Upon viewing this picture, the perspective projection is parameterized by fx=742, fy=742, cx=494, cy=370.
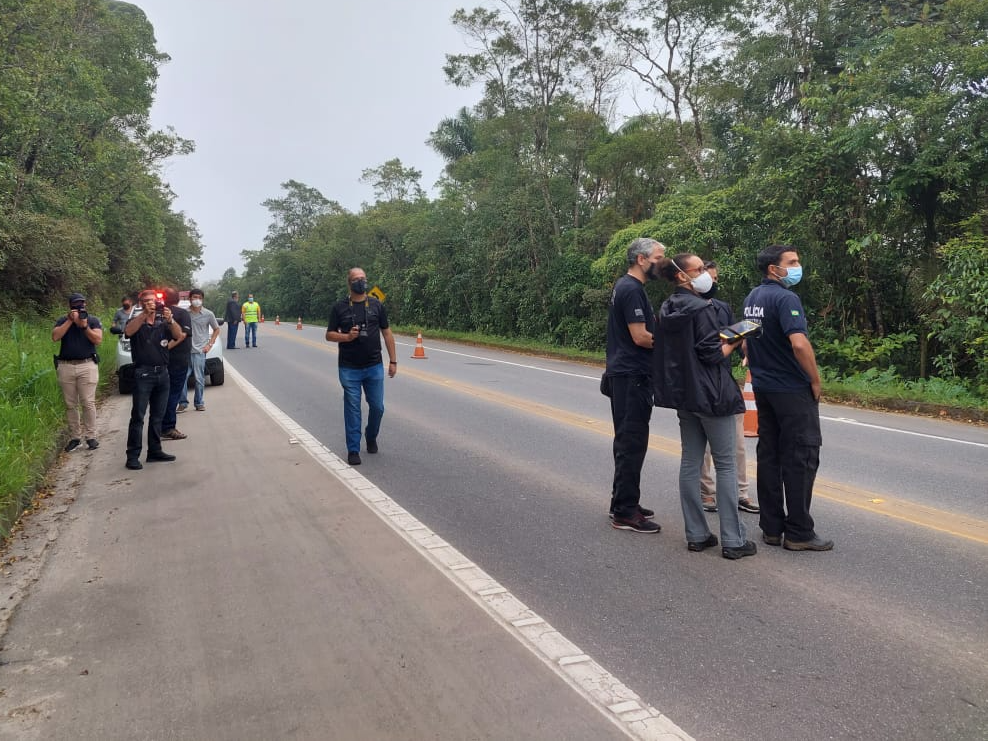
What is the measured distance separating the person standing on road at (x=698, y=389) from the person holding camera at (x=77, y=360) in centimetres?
652

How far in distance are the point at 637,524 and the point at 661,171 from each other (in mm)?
22262

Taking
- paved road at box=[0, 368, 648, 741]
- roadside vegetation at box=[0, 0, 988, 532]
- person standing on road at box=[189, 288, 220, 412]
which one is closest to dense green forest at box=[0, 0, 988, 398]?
roadside vegetation at box=[0, 0, 988, 532]

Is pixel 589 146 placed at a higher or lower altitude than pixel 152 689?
higher

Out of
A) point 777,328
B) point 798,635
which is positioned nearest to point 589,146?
point 777,328

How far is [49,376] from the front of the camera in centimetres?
1077

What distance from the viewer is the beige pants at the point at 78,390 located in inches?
336

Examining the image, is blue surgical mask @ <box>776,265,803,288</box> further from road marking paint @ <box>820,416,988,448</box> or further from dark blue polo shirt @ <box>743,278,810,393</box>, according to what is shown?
road marking paint @ <box>820,416,988,448</box>

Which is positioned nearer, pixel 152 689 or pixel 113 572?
pixel 152 689

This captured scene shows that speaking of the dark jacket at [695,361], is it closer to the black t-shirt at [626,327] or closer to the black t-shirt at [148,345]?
the black t-shirt at [626,327]

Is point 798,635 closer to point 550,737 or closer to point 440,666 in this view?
point 550,737

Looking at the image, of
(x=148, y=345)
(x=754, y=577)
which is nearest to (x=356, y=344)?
(x=148, y=345)

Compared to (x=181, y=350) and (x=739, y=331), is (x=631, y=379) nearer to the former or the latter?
(x=739, y=331)

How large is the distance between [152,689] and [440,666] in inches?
51.0

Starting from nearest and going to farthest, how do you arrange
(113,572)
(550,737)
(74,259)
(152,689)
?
1. (550,737)
2. (152,689)
3. (113,572)
4. (74,259)
